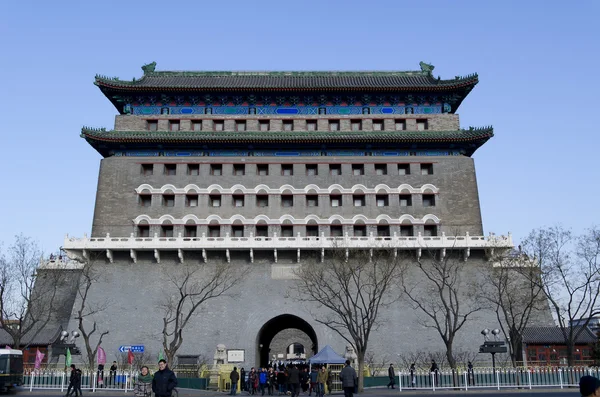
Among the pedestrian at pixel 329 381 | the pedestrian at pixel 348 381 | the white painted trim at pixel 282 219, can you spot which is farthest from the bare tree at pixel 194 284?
the pedestrian at pixel 348 381

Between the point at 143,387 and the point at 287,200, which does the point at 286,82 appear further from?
the point at 143,387

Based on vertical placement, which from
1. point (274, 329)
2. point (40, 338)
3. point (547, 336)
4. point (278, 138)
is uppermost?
point (278, 138)

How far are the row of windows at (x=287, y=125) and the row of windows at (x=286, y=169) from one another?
3218 millimetres

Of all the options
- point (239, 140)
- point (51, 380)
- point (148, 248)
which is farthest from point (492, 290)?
point (51, 380)

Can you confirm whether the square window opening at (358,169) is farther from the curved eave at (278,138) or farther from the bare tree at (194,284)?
the bare tree at (194,284)

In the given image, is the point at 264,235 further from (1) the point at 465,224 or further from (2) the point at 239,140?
(1) the point at 465,224

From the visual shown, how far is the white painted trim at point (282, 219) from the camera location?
4566 centimetres

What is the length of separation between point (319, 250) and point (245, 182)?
316 inches

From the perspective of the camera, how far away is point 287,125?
49656 mm

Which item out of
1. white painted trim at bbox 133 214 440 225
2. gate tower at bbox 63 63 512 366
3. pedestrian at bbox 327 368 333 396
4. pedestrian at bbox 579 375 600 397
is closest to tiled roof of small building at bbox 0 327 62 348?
gate tower at bbox 63 63 512 366

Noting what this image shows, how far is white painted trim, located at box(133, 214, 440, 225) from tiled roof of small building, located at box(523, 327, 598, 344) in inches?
424

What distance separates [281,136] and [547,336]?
24.5 meters

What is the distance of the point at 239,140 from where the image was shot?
46406 millimetres

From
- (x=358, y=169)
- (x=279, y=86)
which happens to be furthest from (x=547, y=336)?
(x=279, y=86)
